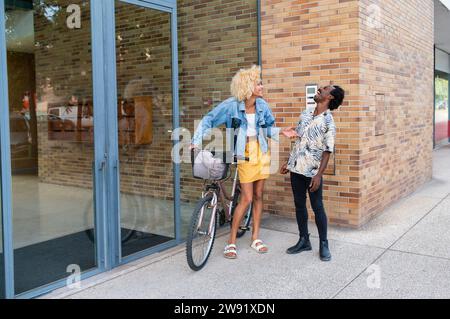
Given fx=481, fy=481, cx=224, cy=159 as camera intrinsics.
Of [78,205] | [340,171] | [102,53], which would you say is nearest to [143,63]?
[102,53]

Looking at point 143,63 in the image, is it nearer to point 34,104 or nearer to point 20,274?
point 34,104

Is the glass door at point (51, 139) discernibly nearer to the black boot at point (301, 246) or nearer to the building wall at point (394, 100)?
the black boot at point (301, 246)

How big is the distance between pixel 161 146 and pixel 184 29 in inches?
57.0

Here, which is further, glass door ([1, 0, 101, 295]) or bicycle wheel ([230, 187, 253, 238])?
bicycle wheel ([230, 187, 253, 238])

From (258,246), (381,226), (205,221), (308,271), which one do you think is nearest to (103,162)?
(205,221)

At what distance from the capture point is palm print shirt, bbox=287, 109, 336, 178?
4375 millimetres

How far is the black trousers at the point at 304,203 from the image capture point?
453 cm

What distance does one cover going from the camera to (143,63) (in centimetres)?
562

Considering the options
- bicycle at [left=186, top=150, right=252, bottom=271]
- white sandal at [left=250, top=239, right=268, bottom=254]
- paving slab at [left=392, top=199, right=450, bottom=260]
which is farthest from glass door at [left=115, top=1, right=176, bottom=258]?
paving slab at [left=392, top=199, right=450, bottom=260]

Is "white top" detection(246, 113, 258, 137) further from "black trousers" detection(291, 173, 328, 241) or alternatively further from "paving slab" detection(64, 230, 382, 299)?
"paving slab" detection(64, 230, 382, 299)

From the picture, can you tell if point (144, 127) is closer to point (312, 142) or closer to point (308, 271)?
point (312, 142)

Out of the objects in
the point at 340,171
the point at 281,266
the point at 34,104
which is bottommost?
the point at 281,266

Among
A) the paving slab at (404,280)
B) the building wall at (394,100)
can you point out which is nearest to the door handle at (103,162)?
the paving slab at (404,280)

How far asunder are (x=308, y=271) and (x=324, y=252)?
0.39 metres
